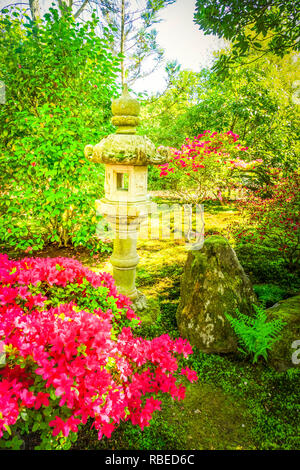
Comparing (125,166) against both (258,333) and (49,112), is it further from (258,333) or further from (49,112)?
(49,112)

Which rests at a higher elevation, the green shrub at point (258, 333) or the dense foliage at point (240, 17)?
the dense foliage at point (240, 17)

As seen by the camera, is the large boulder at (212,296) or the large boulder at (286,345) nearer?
the large boulder at (286,345)

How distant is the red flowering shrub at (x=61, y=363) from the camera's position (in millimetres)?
1223

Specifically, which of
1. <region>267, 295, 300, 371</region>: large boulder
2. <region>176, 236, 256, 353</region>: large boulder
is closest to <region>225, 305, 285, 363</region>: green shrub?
<region>267, 295, 300, 371</region>: large boulder

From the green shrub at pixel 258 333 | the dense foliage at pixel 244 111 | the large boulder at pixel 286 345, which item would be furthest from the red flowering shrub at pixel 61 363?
the dense foliage at pixel 244 111

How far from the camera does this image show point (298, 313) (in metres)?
2.82

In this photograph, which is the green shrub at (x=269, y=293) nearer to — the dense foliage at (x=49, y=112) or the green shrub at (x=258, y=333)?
the green shrub at (x=258, y=333)

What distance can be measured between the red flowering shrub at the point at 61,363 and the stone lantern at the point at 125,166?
1.30 meters

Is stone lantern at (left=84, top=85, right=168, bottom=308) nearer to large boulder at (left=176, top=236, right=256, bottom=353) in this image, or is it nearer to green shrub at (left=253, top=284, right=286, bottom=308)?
large boulder at (left=176, top=236, right=256, bottom=353)

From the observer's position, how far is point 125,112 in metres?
3.01

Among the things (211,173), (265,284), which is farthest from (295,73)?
(265,284)
